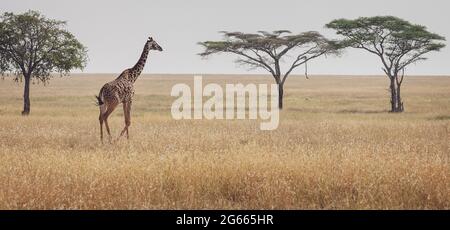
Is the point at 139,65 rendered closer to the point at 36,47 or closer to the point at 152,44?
the point at 152,44

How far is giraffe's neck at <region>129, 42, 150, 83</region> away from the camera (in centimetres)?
1488

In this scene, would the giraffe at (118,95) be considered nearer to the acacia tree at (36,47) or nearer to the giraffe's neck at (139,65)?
the giraffe's neck at (139,65)

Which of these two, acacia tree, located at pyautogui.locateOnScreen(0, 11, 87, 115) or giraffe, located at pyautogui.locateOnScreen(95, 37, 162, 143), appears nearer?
giraffe, located at pyautogui.locateOnScreen(95, 37, 162, 143)

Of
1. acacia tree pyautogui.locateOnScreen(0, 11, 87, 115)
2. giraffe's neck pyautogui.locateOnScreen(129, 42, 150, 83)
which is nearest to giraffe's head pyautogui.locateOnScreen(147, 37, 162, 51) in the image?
giraffe's neck pyautogui.locateOnScreen(129, 42, 150, 83)

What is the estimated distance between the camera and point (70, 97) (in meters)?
52.7

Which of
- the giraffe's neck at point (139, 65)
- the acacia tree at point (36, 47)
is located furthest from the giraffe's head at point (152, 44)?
the acacia tree at point (36, 47)

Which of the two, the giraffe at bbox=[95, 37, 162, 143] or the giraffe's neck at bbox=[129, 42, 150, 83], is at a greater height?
the giraffe's neck at bbox=[129, 42, 150, 83]

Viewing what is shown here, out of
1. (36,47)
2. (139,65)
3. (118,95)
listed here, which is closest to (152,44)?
(139,65)

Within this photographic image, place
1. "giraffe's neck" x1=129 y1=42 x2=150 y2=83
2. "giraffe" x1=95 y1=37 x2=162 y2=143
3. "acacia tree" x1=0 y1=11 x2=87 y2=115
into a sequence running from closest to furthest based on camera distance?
"giraffe" x1=95 y1=37 x2=162 y2=143, "giraffe's neck" x1=129 y1=42 x2=150 y2=83, "acacia tree" x1=0 y1=11 x2=87 y2=115

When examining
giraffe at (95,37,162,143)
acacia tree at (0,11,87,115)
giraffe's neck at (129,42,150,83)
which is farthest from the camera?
acacia tree at (0,11,87,115)

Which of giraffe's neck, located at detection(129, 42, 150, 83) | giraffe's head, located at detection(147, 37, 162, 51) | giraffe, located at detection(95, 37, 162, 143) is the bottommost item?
giraffe, located at detection(95, 37, 162, 143)

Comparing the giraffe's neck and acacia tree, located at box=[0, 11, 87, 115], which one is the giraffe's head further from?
acacia tree, located at box=[0, 11, 87, 115]
